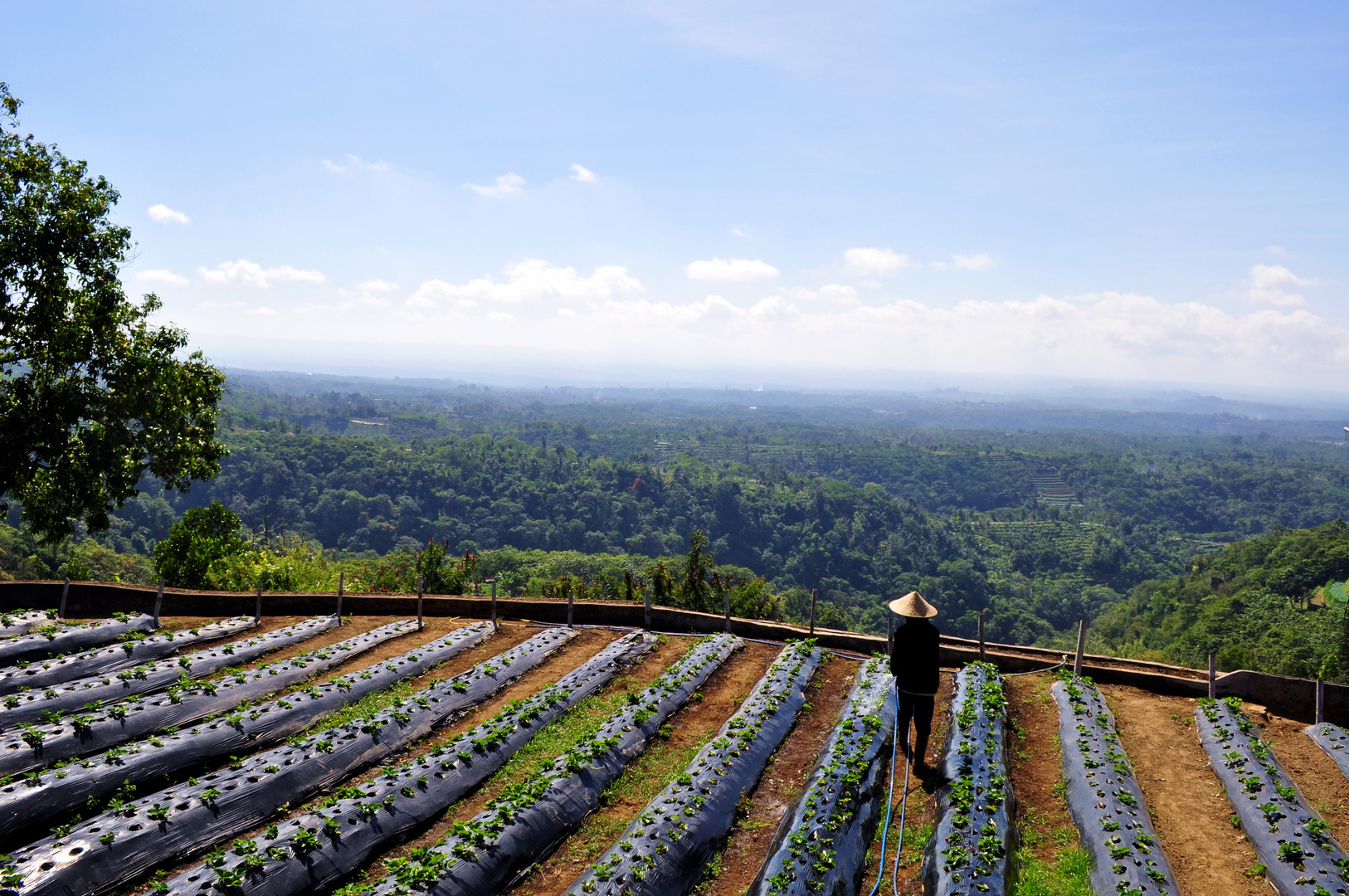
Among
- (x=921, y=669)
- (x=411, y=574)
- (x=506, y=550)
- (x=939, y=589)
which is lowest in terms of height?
(x=939, y=589)

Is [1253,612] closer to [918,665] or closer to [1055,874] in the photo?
[918,665]

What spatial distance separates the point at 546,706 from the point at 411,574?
13309 mm

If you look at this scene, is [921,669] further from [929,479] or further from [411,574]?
[929,479]

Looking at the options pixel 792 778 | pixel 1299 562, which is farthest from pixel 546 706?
pixel 1299 562

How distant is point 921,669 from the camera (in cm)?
888

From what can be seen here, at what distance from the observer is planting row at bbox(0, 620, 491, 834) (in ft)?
23.5

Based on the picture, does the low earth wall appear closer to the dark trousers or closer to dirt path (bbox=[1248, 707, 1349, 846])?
dirt path (bbox=[1248, 707, 1349, 846])

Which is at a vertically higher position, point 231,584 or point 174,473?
point 174,473

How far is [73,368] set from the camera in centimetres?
1703

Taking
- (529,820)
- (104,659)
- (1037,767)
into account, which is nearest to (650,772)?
(529,820)

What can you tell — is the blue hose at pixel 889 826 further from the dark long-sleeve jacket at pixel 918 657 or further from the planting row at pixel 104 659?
the planting row at pixel 104 659

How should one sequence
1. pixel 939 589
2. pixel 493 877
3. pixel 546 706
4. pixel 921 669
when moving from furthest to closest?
pixel 939 589, pixel 546 706, pixel 921 669, pixel 493 877

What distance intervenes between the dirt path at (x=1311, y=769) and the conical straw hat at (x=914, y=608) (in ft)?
14.5

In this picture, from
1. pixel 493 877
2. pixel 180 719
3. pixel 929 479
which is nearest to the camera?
pixel 493 877
